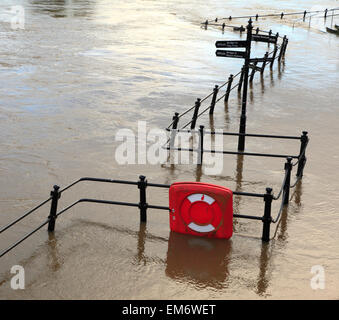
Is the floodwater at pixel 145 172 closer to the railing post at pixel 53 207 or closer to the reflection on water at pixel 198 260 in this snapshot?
the reflection on water at pixel 198 260

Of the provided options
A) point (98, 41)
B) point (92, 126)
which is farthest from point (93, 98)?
point (98, 41)

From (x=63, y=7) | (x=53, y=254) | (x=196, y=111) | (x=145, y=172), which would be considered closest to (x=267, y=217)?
(x=53, y=254)

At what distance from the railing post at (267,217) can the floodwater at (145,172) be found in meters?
0.14

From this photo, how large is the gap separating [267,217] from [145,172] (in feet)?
14.2

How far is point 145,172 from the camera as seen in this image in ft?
37.7

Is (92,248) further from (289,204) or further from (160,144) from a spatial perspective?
(160,144)

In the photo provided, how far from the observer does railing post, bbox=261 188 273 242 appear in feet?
24.7
